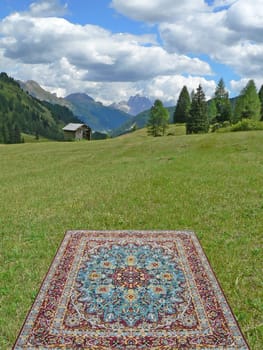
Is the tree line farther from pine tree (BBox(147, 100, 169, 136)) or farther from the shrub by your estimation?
the shrub

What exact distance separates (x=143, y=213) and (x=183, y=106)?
249ft

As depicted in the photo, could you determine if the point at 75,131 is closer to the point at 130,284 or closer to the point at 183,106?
the point at 183,106

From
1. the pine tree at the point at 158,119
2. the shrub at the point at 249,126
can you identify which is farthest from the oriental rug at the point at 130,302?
the pine tree at the point at 158,119

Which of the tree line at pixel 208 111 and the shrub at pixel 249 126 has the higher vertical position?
the tree line at pixel 208 111

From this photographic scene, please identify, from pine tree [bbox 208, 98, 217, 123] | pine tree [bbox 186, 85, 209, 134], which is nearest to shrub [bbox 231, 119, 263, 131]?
pine tree [bbox 186, 85, 209, 134]

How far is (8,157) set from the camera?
3344 cm

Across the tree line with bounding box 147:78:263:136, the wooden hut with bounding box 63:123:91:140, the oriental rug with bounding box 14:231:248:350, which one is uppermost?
the tree line with bounding box 147:78:263:136

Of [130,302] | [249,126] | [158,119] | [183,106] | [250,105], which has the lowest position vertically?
[130,302]

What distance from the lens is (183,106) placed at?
8331cm

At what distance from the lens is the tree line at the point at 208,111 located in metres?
62.7

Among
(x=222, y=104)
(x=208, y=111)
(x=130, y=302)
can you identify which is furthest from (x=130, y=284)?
(x=222, y=104)

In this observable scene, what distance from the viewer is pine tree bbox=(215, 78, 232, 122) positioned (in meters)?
78.8

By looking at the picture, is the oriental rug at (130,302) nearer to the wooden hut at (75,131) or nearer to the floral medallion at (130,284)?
the floral medallion at (130,284)

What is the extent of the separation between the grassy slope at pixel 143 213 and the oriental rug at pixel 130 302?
1.17ft
